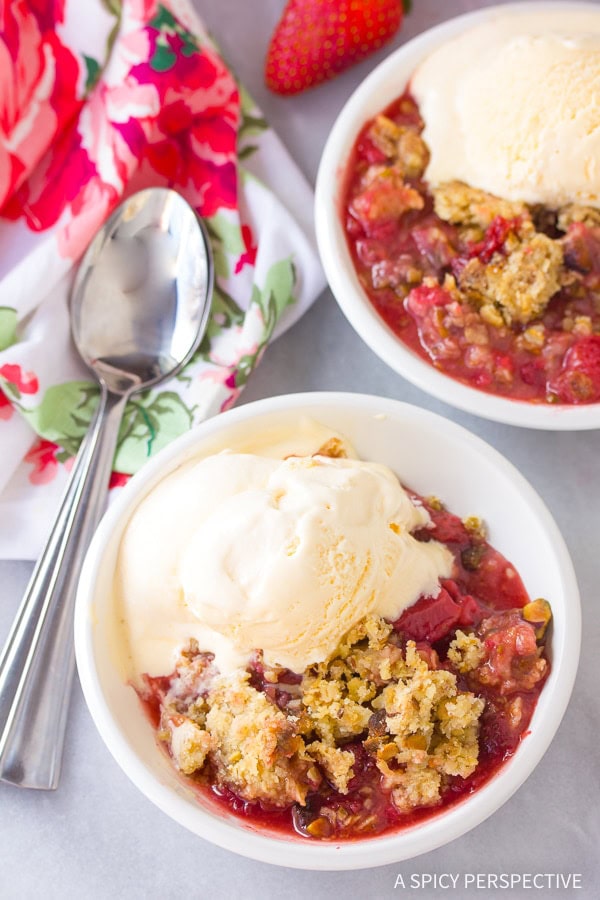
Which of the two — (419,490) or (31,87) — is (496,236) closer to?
(419,490)

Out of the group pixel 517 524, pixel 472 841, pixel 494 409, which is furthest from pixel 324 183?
pixel 472 841

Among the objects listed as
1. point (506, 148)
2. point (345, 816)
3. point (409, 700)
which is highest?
point (506, 148)

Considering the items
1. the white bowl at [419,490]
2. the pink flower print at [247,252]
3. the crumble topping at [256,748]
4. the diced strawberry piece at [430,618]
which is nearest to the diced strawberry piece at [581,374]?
the white bowl at [419,490]

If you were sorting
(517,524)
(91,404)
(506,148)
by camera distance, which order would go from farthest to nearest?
1. (91,404)
2. (506,148)
3. (517,524)

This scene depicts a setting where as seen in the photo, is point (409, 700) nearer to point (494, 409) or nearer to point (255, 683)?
point (255, 683)

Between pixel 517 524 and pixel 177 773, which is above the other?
pixel 177 773

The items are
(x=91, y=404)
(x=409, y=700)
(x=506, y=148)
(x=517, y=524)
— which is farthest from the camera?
(x=91, y=404)

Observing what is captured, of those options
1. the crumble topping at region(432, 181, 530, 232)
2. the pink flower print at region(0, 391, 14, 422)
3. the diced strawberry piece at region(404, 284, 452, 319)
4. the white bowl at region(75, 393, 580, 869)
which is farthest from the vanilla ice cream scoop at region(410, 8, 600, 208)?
the pink flower print at region(0, 391, 14, 422)

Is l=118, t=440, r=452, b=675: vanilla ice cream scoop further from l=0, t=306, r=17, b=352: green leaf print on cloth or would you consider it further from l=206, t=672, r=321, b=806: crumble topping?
l=0, t=306, r=17, b=352: green leaf print on cloth

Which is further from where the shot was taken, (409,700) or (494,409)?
(494,409)
